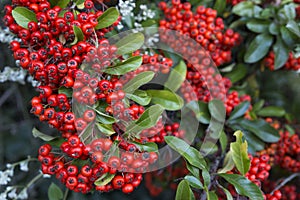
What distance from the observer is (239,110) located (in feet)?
7.13

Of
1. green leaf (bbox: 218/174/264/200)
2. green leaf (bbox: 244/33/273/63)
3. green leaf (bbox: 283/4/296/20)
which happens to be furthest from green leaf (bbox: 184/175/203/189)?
green leaf (bbox: 283/4/296/20)

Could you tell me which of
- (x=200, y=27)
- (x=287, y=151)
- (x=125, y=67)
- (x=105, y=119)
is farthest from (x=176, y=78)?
(x=287, y=151)

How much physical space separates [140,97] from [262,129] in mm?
807

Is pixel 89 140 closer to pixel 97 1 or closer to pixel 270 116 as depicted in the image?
pixel 97 1

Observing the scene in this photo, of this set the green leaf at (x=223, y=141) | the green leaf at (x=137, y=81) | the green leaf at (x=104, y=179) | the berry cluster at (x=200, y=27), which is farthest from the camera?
the berry cluster at (x=200, y=27)

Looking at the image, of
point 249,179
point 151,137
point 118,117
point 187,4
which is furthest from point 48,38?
point 249,179

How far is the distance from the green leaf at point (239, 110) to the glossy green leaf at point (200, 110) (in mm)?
153

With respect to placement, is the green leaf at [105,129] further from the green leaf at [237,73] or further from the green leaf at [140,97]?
the green leaf at [237,73]

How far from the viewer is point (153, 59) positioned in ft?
6.26

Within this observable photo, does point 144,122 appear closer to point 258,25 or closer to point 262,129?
point 262,129

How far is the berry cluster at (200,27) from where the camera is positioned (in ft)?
7.04

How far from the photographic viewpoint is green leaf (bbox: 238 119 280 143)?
2168 millimetres

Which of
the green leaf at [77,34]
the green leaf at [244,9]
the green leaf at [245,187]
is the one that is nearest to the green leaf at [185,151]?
the green leaf at [245,187]

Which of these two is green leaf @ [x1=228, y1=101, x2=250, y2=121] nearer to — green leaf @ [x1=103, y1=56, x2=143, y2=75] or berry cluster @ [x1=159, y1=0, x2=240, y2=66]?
berry cluster @ [x1=159, y1=0, x2=240, y2=66]
